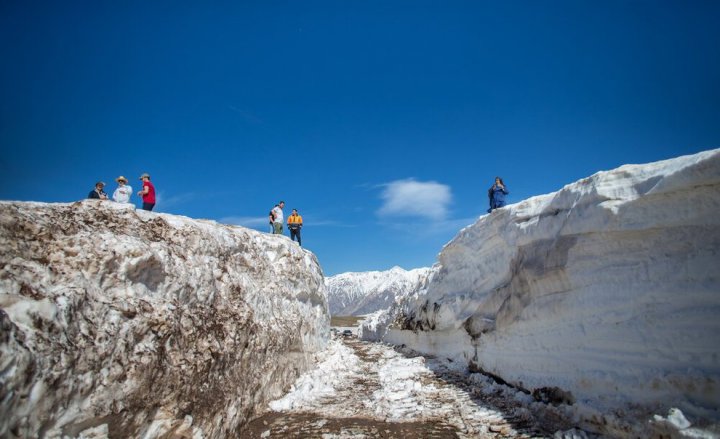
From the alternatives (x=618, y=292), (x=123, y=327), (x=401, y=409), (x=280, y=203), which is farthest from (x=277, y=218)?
(x=618, y=292)

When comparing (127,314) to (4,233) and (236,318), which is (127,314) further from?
(236,318)

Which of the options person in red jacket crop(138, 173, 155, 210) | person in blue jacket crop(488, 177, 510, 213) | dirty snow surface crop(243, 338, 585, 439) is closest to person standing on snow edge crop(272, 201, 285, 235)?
dirty snow surface crop(243, 338, 585, 439)

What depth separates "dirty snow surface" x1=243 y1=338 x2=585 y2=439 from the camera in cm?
729

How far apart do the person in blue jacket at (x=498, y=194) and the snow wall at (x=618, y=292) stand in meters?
2.55

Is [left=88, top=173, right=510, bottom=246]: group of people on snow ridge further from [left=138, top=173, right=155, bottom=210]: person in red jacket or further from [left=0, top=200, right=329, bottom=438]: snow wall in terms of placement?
[left=0, top=200, right=329, bottom=438]: snow wall

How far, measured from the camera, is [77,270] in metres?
5.43

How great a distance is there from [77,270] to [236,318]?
3.45 metres

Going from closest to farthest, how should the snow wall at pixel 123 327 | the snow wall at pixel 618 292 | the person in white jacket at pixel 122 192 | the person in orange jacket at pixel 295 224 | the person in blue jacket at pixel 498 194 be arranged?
the snow wall at pixel 123 327, the snow wall at pixel 618 292, the person in white jacket at pixel 122 192, the person in blue jacket at pixel 498 194, the person in orange jacket at pixel 295 224

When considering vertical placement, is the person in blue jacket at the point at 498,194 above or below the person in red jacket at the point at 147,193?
above

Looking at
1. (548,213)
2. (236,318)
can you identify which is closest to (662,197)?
(548,213)

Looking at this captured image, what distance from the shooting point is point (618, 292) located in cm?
729

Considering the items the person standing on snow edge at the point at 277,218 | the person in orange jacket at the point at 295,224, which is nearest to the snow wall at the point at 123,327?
the person standing on snow edge at the point at 277,218

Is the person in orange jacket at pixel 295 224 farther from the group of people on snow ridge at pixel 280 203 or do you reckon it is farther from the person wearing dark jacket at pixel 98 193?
the person wearing dark jacket at pixel 98 193

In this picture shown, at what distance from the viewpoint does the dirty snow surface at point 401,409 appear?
7.29m
